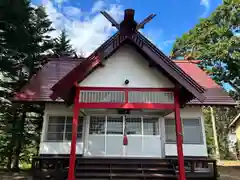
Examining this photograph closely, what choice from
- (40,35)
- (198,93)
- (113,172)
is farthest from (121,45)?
(40,35)

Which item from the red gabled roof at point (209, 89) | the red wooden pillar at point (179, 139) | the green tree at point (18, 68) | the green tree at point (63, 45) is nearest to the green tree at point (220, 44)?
the red gabled roof at point (209, 89)

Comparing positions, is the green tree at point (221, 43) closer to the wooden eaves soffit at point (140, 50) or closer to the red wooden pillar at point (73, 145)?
the wooden eaves soffit at point (140, 50)

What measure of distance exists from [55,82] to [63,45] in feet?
23.8

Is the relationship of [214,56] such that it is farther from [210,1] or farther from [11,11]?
[11,11]

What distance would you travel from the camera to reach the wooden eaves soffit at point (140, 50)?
582cm

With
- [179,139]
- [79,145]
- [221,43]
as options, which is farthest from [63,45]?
[179,139]

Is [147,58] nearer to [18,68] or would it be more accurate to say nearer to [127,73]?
[127,73]

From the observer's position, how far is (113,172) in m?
6.76

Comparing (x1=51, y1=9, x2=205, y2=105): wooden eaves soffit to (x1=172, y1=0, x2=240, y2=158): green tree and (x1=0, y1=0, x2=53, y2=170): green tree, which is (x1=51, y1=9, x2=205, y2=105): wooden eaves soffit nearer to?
(x1=0, y1=0, x2=53, y2=170): green tree

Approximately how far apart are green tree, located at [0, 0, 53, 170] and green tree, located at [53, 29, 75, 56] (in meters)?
1.25

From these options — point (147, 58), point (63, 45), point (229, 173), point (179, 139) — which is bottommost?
point (229, 173)

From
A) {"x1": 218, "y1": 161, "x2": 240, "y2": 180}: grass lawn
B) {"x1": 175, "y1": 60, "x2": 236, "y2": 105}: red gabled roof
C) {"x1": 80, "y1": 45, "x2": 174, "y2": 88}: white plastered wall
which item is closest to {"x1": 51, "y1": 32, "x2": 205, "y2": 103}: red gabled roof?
{"x1": 80, "y1": 45, "x2": 174, "y2": 88}: white plastered wall

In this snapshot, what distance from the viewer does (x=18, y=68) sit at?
11156 mm

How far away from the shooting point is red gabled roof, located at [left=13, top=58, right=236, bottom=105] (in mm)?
8398
